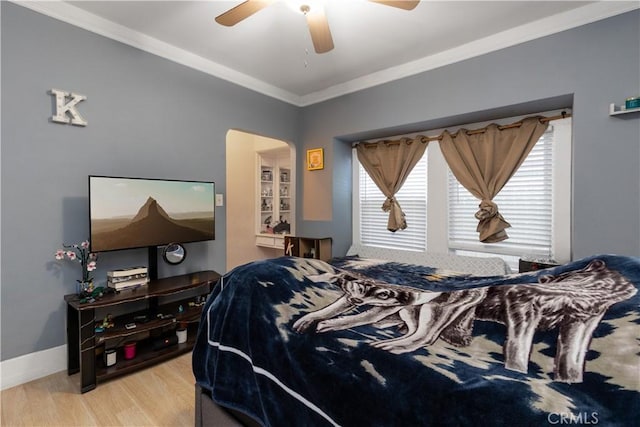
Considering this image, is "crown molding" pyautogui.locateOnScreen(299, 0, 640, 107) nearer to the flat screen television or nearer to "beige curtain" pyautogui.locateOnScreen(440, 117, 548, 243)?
"beige curtain" pyautogui.locateOnScreen(440, 117, 548, 243)

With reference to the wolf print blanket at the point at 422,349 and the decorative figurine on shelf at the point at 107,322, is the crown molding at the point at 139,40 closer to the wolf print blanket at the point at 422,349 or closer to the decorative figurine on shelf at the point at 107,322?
the decorative figurine on shelf at the point at 107,322

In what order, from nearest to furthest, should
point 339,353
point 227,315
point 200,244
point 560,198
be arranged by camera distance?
1. point 339,353
2. point 227,315
3. point 560,198
4. point 200,244

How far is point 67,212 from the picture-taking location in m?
2.26

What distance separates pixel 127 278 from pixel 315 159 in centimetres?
247

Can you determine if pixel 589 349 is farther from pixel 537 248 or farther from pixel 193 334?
pixel 193 334

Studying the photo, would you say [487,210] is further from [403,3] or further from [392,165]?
[403,3]

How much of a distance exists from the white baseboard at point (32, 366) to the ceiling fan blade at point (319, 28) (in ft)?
9.75

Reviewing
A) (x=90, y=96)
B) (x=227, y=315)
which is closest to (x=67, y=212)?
(x=90, y=96)

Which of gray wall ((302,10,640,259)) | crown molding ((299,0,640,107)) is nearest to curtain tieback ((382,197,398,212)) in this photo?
gray wall ((302,10,640,259))

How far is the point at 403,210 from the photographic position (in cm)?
362

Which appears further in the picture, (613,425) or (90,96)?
(90,96)

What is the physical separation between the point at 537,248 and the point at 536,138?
102 cm

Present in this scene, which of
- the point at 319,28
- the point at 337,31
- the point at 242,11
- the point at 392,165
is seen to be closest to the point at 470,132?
the point at 392,165

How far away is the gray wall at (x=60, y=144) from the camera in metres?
2.04
